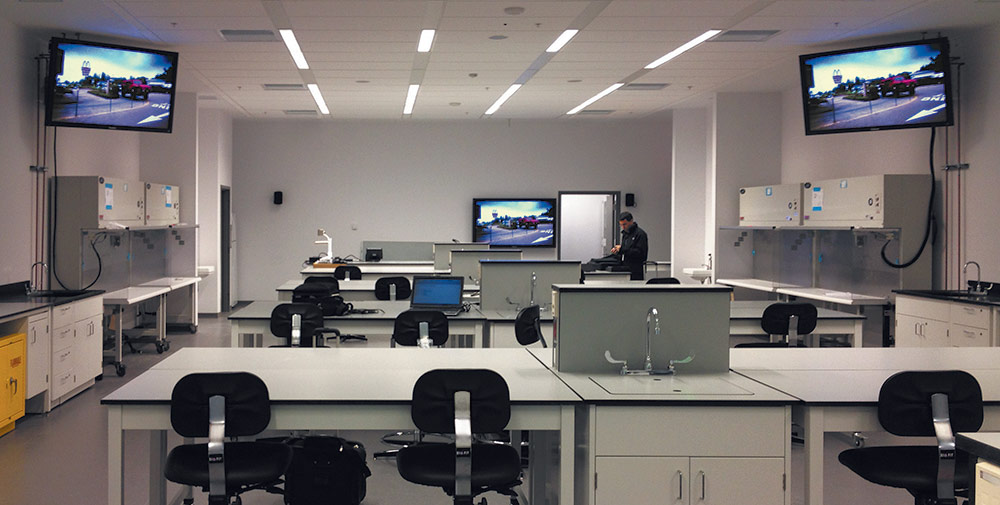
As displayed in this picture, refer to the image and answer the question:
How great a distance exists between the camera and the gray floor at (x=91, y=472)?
454 centimetres

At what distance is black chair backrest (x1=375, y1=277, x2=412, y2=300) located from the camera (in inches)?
325

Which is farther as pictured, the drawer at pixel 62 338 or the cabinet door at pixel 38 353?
the drawer at pixel 62 338

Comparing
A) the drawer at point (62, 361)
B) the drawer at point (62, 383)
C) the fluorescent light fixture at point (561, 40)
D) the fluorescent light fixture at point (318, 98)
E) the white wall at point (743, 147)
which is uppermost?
the fluorescent light fixture at point (318, 98)

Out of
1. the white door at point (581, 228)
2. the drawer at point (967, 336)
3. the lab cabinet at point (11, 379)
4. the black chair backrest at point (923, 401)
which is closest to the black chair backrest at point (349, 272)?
the lab cabinet at point (11, 379)

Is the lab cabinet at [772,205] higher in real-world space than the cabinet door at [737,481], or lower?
higher

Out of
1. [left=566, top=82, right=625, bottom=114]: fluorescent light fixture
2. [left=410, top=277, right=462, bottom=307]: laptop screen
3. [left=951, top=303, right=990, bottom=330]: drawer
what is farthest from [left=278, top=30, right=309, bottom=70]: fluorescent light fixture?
[left=951, top=303, right=990, bottom=330]: drawer

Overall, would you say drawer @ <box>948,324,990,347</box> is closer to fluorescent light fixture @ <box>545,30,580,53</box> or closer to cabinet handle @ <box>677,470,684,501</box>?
fluorescent light fixture @ <box>545,30,580,53</box>

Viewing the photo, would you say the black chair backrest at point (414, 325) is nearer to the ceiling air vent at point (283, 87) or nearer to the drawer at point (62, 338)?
the drawer at point (62, 338)

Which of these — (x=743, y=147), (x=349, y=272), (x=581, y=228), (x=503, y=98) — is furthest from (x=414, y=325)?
(x=581, y=228)

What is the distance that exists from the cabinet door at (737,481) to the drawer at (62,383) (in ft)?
18.4

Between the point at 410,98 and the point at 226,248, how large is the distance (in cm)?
487

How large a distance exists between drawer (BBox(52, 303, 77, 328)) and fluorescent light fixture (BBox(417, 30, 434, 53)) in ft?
13.0

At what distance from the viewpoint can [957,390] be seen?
3.25 m

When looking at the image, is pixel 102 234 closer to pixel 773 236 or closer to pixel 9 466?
pixel 9 466
